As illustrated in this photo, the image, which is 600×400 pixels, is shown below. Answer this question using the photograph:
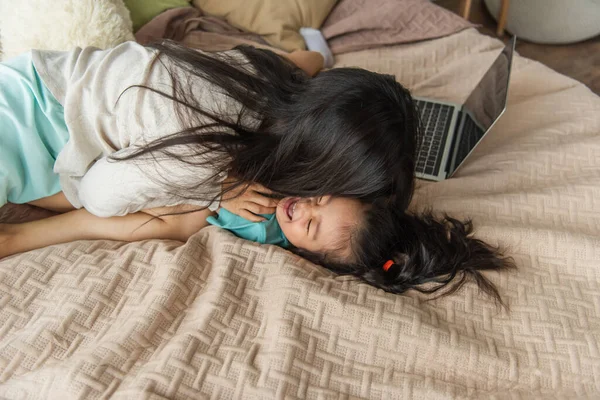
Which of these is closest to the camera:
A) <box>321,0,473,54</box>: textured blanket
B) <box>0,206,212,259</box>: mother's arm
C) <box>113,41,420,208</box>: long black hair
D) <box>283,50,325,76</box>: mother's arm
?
<box>113,41,420,208</box>: long black hair

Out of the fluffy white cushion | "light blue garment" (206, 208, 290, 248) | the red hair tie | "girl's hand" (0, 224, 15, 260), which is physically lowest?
the red hair tie

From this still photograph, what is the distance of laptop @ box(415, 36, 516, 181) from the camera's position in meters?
1.16

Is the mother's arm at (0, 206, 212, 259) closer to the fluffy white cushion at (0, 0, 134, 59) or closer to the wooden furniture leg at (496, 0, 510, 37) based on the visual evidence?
the fluffy white cushion at (0, 0, 134, 59)

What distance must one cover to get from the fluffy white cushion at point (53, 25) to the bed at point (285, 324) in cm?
47

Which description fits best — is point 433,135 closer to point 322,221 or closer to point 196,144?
point 322,221

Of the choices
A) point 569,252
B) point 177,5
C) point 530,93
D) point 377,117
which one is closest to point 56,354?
point 377,117

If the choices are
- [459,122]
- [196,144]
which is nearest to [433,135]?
[459,122]

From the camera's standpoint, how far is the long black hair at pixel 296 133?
830 mm

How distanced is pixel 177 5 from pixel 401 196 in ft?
2.91

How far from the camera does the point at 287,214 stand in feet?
3.04

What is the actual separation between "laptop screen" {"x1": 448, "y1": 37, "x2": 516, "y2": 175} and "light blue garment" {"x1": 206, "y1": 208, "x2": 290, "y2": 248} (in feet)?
1.55

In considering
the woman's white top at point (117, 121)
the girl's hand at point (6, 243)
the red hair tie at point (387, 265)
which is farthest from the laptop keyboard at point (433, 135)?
the girl's hand at point (6, 243)

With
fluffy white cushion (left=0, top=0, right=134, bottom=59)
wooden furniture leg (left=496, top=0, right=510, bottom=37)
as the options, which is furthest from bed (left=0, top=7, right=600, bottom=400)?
wooden furniture leg (left=496, top=0, right=510, bottom=37)

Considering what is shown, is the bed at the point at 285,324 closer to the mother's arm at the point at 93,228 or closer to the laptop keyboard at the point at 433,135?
the mother's arm at the point at 93,228
